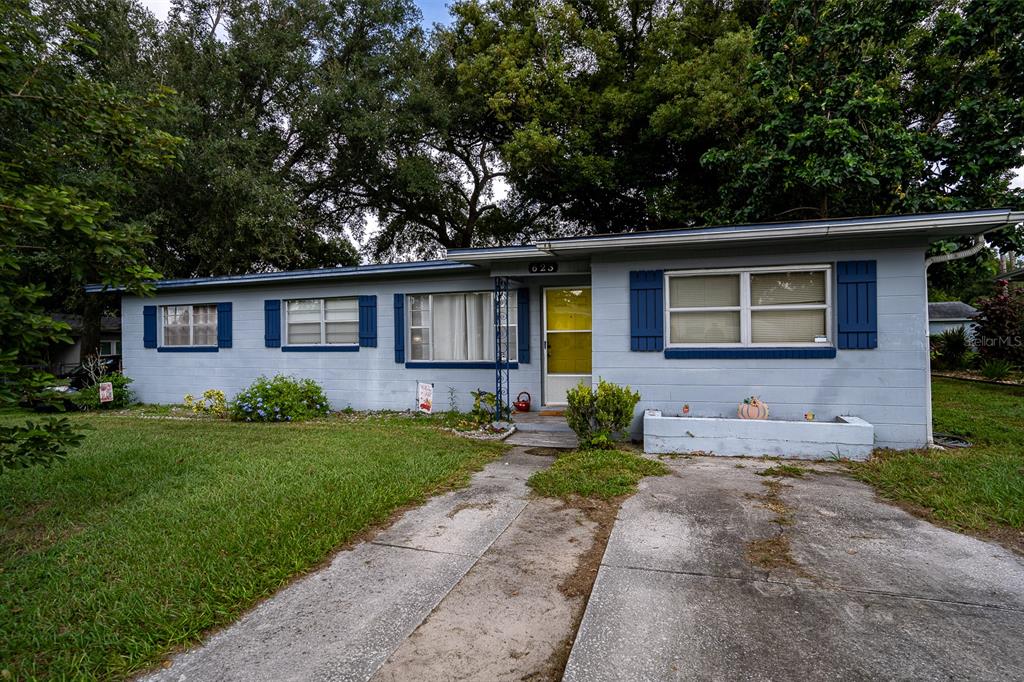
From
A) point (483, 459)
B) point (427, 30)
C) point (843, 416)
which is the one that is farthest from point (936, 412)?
point (427, 30)

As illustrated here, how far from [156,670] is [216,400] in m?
8.02

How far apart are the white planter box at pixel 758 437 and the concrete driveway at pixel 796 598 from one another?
4.70ft

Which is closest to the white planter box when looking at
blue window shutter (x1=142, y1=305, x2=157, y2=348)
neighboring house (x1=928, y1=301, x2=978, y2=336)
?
blue window shutter (x1=142, y1=305, x2=157, y2=348)

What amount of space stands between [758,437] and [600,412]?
1.75 metres

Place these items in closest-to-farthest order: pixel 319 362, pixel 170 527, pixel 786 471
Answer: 1. pixel 170 527
2. pixel 786 471
3. pixel 319 362

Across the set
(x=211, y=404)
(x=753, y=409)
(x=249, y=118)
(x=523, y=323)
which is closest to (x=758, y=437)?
(x=753, y=409)

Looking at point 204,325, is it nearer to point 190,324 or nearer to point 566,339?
point 190,324

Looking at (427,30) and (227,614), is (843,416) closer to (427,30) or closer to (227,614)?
(227,614)

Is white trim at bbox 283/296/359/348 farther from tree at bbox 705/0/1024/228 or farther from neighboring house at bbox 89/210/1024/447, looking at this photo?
tree at bbox 705/0/1024/228

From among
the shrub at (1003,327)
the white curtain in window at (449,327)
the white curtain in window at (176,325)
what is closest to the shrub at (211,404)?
the white curtain in window at (176,325)

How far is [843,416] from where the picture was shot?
5.92 m

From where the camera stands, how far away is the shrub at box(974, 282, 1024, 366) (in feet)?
36.5

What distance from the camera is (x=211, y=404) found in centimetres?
977

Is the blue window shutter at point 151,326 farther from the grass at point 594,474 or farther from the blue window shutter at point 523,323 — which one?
the grass at point 594,474
